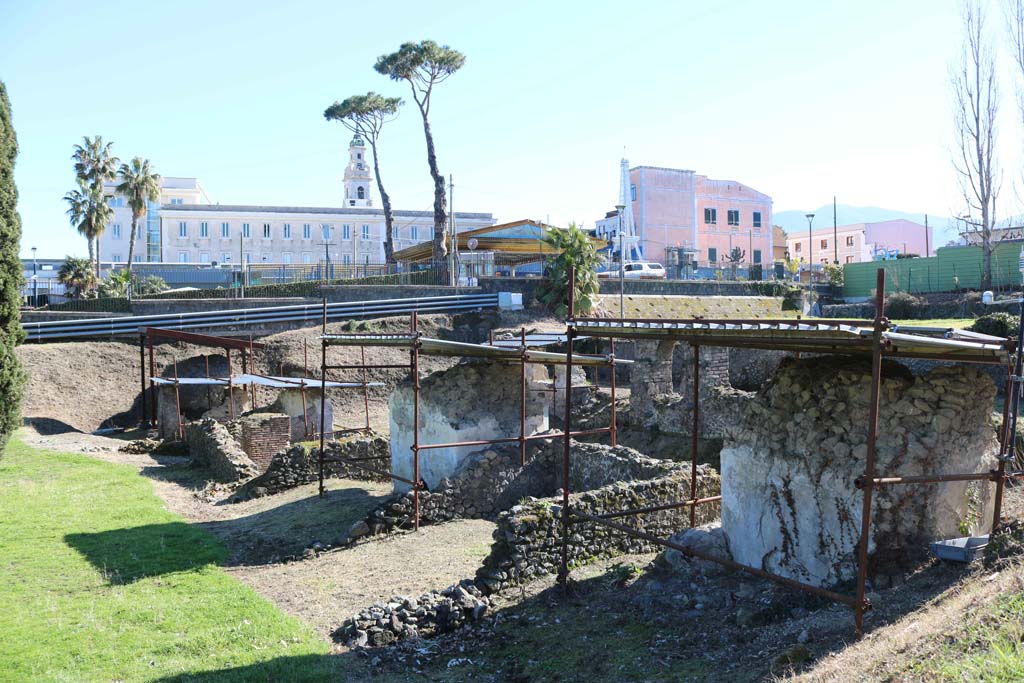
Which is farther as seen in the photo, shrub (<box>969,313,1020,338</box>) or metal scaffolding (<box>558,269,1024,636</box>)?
shrub (<box>969,313,1020,338</box>)

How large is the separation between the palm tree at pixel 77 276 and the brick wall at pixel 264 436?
23.9 meters

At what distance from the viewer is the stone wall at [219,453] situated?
1881 cm

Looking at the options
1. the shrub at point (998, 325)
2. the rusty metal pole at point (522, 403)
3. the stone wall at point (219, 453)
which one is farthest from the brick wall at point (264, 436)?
the shrub at point (998, 325)

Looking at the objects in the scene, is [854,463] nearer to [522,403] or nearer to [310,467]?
[522,403]

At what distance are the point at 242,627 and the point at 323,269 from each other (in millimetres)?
33691

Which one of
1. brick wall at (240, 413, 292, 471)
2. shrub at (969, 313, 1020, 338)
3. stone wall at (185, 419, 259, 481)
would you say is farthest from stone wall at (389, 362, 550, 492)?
shrub at (969, 313, 1020, 338)

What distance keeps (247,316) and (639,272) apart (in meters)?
20.4

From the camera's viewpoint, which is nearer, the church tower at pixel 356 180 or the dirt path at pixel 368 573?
the dirt path at pixel 368 573

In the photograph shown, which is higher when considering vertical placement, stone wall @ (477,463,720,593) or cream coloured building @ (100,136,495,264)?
cream coloured building @ (100,136,495,264)

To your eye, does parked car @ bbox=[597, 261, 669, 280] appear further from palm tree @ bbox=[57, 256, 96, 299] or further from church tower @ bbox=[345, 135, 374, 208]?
church tower @ bbox=[345, 135, 374, 208]

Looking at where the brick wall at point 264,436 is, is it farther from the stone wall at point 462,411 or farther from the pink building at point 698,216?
the pink building at point 698,216

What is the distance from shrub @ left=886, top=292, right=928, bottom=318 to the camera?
31969mm

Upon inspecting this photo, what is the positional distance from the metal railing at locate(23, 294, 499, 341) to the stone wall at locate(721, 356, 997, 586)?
80.8 feet

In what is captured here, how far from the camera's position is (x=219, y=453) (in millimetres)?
19391
